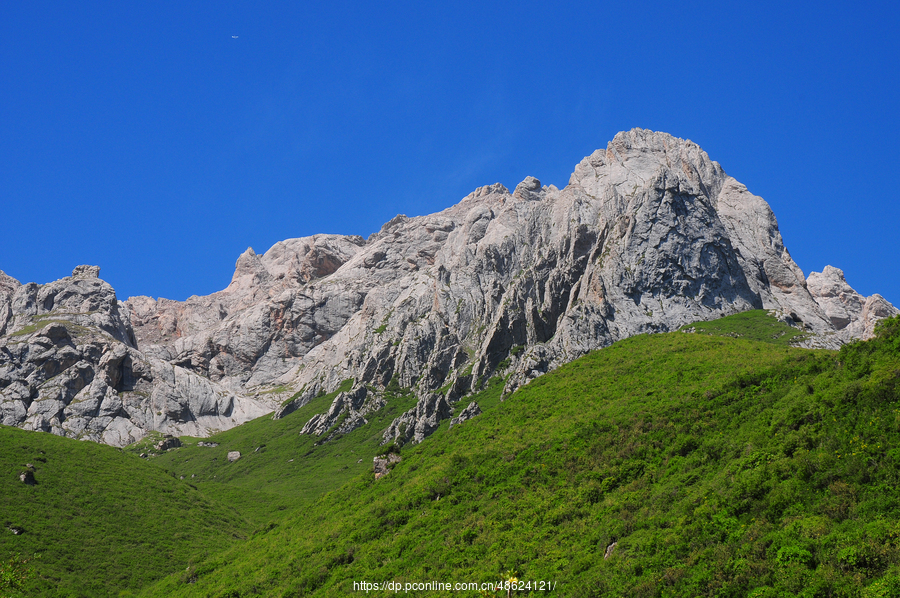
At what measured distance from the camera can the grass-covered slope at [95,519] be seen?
77.5m

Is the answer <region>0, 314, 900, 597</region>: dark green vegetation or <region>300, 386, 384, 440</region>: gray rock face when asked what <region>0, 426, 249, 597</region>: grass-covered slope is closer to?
<region>0, 314, 900, 597</region>: dark green vegetation

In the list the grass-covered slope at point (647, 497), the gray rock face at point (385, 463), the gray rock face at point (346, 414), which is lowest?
the grass-covered slope at point (647, 497)

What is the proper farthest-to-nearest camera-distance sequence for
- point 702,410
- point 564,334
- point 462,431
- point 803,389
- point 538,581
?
point 564,334 < point 462,431 < point 702,410 < point 803,389 < point 538,581

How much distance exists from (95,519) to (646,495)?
82.0 metres

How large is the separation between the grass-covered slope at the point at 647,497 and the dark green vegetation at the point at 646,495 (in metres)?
0.14

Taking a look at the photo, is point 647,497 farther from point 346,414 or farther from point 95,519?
point 346,414

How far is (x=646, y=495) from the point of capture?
150ft

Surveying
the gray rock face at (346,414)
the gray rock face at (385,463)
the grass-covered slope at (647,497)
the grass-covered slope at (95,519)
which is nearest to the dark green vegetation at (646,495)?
the grass-covered slope at (647,497)

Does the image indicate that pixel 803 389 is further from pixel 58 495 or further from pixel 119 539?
pixel 58 495

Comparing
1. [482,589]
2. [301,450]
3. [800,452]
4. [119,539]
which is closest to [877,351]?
[800,452]

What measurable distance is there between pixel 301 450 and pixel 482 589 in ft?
494

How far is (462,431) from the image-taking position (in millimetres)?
82125

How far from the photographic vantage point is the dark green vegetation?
104 feet

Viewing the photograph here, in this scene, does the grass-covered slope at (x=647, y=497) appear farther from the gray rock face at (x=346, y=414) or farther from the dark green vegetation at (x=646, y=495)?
the gray rock face at (x=346, y=414)
